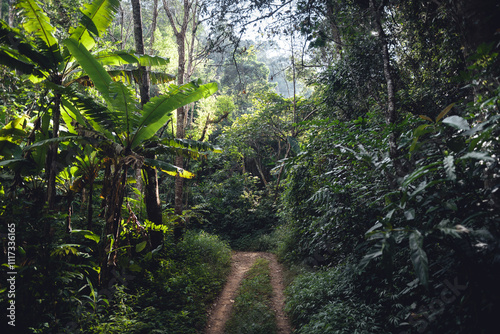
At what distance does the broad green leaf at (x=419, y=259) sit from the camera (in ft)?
5.33

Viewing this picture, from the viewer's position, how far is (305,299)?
5.05m

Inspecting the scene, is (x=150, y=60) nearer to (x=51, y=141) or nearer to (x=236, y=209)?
(x=51, y=141)

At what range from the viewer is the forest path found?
5.19 metres

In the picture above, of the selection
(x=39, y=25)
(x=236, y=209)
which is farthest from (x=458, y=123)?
(x=236, y=209)

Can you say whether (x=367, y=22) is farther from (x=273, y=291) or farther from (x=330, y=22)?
(x=273, y=291)

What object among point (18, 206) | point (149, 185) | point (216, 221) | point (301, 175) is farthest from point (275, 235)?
point (18, 206)

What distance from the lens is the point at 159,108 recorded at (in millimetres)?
4961

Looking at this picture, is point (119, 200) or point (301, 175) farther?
point (301, 175)

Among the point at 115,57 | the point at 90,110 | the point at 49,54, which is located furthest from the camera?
the point at 115,57

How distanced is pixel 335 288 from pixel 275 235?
25.3 feet

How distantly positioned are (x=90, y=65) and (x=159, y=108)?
128 centimetres

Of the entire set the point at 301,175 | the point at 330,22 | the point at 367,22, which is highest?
the point at 330,22

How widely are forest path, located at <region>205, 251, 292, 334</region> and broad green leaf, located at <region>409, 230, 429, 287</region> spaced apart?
3990 mm

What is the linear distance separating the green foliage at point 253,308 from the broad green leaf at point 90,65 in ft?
16.5
